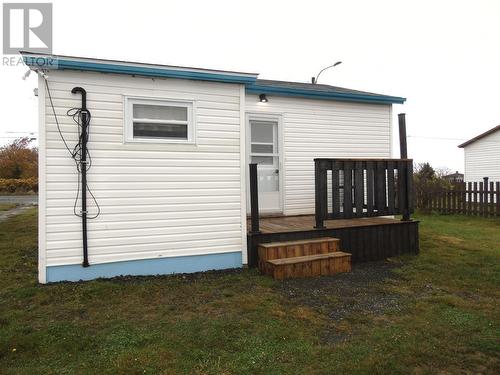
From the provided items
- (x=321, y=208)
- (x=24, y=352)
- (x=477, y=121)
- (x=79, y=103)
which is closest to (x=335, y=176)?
(x=321, y=208)

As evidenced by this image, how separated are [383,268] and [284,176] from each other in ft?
8.95

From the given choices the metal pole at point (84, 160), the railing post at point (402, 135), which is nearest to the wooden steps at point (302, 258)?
the railing post at point (402, 135)

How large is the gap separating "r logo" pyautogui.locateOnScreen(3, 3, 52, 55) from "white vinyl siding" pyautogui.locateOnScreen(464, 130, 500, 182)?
22480 millimetres

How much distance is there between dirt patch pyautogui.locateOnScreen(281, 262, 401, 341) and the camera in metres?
3.74

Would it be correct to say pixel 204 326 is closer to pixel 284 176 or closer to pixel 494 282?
pixel 494 282

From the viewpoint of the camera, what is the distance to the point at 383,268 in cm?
552

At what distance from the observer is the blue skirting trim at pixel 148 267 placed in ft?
15.2

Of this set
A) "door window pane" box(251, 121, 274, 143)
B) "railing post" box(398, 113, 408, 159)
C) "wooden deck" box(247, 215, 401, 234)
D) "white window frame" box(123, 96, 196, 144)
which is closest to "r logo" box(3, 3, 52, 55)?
"white window frame" box(123, 96, 196, 144)

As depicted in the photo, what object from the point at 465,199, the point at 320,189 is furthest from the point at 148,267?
the point at 465,199

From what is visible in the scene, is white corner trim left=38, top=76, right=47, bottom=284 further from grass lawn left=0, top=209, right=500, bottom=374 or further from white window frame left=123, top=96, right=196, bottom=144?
white window frame left=123, top=96, right=196, bottom=144

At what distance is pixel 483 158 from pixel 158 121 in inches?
875

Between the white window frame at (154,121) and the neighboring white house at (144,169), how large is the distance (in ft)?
0.05

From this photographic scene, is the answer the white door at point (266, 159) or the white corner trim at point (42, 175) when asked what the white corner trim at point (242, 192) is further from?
the white corner trim at point (42, 175)

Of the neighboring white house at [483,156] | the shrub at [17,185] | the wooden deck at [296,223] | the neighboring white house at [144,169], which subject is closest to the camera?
the neighboring white house at [144,169]
